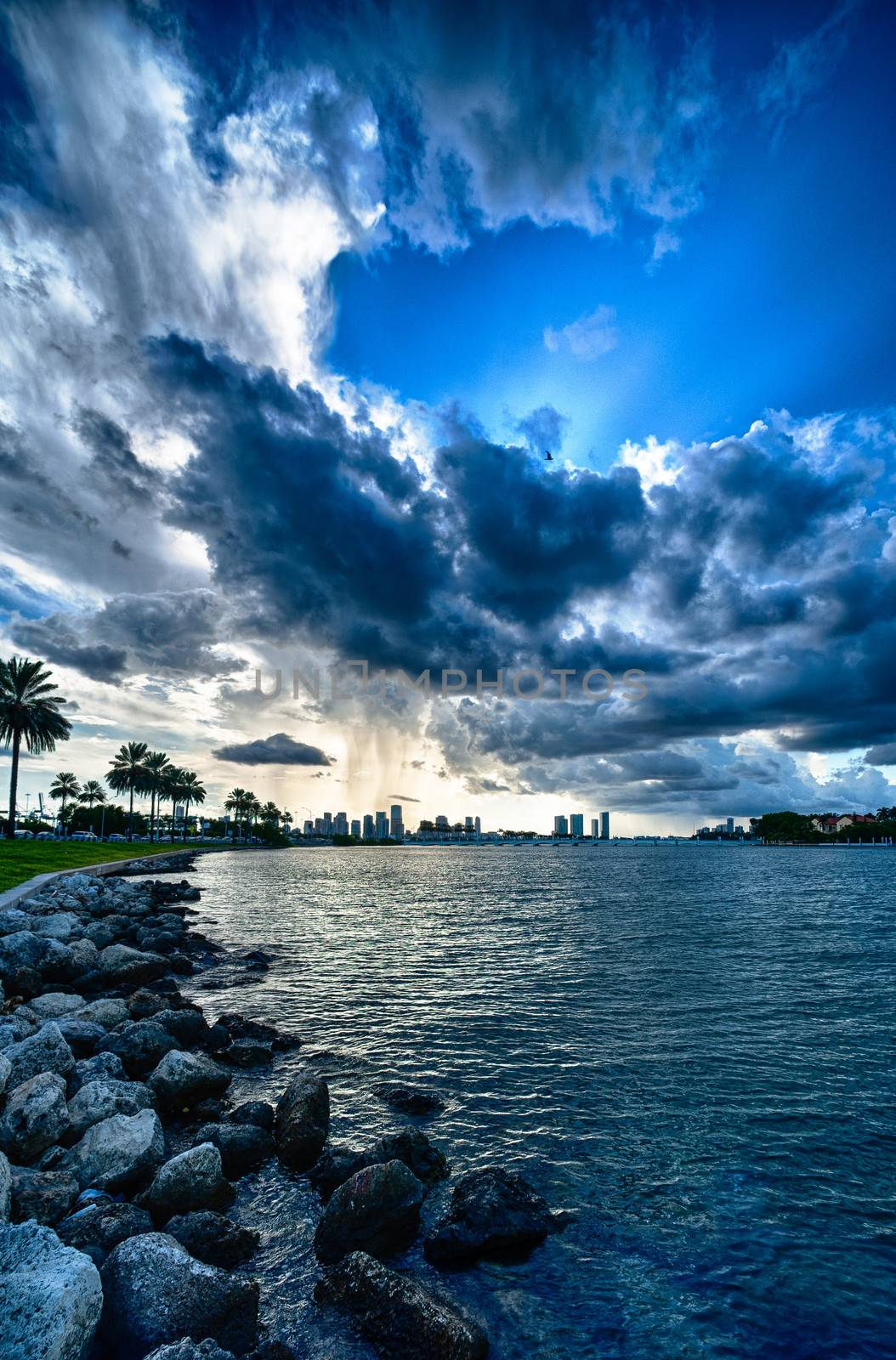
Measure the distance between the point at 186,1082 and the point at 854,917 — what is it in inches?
1931

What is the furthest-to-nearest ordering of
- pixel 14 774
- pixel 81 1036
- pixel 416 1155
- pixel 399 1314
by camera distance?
pixel 14 774 → pixel 81 1036 → pixel 416 1155 → pixel 399 1314

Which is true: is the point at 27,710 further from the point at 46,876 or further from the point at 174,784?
the point at 174,784

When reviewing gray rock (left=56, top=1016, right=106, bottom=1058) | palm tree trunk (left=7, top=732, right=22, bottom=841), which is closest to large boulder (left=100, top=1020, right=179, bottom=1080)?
gray rock (left=56, top=1016, right=106, bottom=1058)

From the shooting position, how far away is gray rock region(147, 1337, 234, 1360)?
560cm

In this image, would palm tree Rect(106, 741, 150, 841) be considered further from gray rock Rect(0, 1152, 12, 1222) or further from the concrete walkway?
gray rock Rect(0, 1152, 12, 1222)

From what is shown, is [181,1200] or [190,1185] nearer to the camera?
[181,1200]

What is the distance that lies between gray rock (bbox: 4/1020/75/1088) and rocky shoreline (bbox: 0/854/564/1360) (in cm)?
3

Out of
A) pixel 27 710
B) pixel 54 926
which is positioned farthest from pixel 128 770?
pixel 54 926

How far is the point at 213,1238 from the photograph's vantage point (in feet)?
26.6

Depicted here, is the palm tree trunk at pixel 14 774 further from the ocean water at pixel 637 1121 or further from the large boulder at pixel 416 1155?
the large boulder at pixel 416 1155

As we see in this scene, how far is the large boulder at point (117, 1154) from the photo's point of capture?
9242mm

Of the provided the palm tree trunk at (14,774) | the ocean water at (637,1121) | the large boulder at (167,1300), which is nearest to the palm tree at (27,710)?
the palm tree trunk at (14,774)

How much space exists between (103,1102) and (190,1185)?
2.90 m

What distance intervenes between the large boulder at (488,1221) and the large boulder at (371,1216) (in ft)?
1.39
